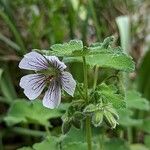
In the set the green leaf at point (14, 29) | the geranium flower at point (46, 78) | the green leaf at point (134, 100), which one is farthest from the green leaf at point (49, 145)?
the green leaf at point (14, 29)

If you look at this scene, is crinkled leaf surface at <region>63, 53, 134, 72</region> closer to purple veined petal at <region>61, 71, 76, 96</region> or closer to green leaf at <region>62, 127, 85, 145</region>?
purple veined petal at <region>61, 71, 76, 96</region>

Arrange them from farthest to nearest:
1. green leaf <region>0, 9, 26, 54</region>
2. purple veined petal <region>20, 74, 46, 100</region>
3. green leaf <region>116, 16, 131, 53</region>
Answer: green leaf <region>0, 9, 26, 54</region>, green leaf <region>116, 16, 131, 53</region>, purple veined petal <region>20, 74, 46, 100</region>

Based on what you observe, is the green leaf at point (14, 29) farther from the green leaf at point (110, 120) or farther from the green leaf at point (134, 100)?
the green leaf at point (110, 120)

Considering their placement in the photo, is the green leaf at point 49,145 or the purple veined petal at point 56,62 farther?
the green leaf at point 49,145

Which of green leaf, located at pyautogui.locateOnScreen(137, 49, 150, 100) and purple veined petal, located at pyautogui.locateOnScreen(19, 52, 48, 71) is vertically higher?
purple veined petal, located at pyautogui.locateOnScreen(19, 52, 48, 71)

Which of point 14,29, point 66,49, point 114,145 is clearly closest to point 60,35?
point 14,29

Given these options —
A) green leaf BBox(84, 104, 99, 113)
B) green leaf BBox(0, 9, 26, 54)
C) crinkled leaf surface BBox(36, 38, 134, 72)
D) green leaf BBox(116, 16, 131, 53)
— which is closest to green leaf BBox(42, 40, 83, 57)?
crinkled leaf surface BBox(36, 38, 134, 72)

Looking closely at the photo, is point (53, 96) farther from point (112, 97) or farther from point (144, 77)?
point (144, 77)
